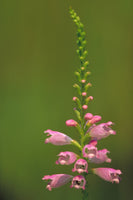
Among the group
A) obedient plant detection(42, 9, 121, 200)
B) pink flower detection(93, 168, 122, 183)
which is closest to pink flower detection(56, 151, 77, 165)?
obedient plant detection(42, 9, 121, 200)

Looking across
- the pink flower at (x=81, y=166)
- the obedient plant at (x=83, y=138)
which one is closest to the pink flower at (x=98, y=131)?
the obedient plant at (x=83, y=138)

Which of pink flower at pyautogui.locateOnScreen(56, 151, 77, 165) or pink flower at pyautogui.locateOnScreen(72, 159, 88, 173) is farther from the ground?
pink flower at pyautogui.locateOnScreen(56, 151, 77, 165)

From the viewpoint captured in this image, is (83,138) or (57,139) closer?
(83,138)

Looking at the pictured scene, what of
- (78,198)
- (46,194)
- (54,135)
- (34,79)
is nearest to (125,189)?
(78,198)

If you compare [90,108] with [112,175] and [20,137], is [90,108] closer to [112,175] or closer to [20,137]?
[20,137]

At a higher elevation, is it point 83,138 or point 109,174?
point 83,138

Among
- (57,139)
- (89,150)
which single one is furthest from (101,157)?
(57,139)

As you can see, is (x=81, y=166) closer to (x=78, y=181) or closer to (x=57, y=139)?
(x=78, y=181)

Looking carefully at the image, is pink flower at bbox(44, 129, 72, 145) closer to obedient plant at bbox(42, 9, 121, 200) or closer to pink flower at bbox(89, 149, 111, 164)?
obedient plant at bbox(42, 9, 121, 200)
